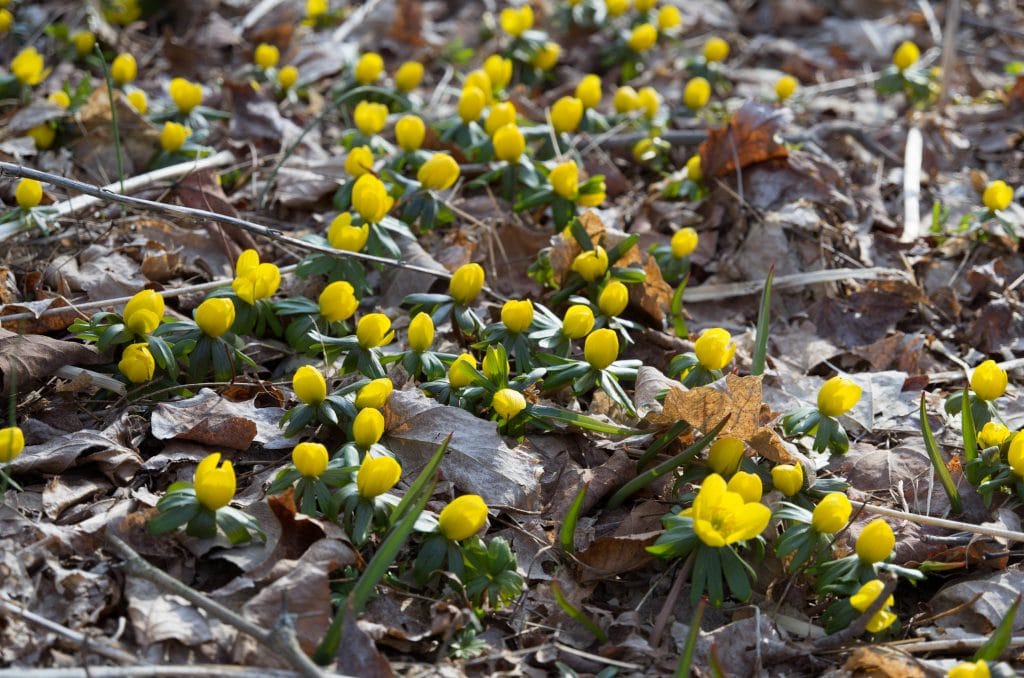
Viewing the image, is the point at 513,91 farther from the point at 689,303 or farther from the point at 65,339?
the point at 65,339

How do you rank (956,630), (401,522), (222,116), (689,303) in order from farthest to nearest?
(222,116) < (689,303) < (956,630) < (401,522)

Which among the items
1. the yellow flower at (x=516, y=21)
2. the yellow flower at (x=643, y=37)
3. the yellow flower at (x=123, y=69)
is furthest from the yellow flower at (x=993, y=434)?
the yellow flower at (x=123, y=69)

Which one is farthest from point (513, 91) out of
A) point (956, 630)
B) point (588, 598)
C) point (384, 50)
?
point (956, 630)

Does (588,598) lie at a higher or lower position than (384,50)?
lower

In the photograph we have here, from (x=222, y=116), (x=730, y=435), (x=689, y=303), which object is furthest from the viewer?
(x=222, y=116)

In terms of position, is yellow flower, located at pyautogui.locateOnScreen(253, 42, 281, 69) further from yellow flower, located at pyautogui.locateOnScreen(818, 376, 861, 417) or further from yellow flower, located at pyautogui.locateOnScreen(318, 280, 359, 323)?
yellow flower, located at pyautogui.locateOnScreen(818, 376, 861, 417)

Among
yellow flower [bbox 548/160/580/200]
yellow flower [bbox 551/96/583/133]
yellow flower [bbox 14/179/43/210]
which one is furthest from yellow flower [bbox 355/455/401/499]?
yellow flower [bbox 551/96/583/133]

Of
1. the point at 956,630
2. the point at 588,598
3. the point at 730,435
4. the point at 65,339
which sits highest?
the point at 65,339
